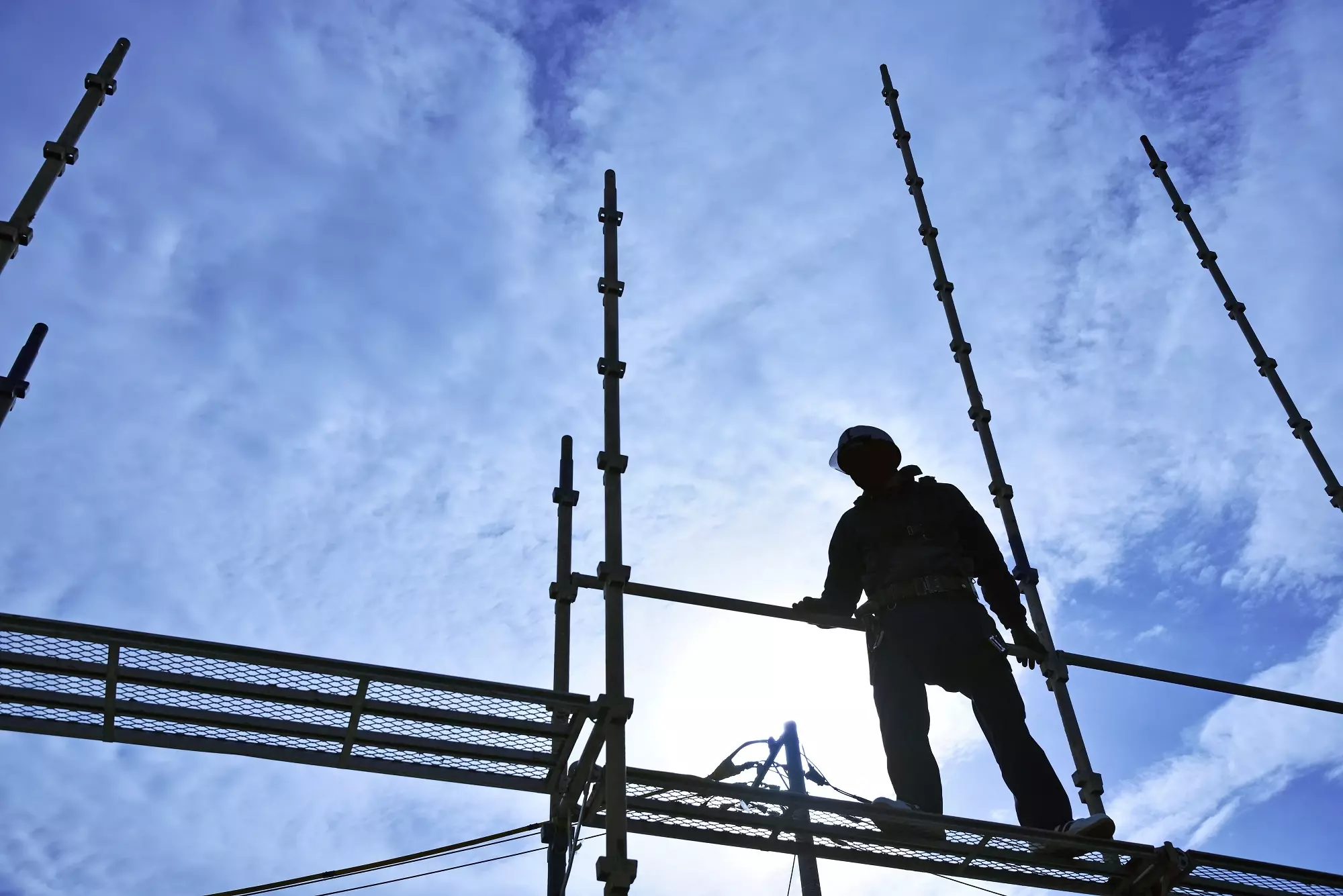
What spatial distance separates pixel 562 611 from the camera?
284 inches

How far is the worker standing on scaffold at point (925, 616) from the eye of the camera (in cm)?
624

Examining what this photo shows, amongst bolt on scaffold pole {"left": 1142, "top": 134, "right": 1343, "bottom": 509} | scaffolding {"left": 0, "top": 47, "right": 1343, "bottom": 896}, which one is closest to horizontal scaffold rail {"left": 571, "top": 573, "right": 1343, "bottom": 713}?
scaffolding {"left": 0, "top": 47, "right": 1343, "bottom": 896}

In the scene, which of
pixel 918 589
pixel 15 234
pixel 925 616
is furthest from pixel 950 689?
pixel 15 234

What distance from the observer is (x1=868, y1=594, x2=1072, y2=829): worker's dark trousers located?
623cm

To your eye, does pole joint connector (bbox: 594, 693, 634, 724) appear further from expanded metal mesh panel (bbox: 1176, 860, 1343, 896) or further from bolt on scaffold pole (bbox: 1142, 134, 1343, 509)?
bolt on scaffold pole (bbox: 1142, 134, 1343, 509)

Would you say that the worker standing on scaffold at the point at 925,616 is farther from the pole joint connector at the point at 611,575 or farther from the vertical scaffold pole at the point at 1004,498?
the pole joint connector at the point at 611,575

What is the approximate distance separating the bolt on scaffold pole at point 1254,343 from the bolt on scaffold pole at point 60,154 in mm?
10524

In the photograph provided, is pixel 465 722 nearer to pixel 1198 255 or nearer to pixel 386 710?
pixel 386 710

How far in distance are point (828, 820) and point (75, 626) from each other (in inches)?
153

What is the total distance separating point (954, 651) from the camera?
21.1 ft

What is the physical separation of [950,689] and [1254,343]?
6.73 metres

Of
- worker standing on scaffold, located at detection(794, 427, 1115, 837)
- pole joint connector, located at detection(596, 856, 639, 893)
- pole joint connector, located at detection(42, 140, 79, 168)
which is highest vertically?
pole joint connector, located at detection(42, 140, 79, 168)

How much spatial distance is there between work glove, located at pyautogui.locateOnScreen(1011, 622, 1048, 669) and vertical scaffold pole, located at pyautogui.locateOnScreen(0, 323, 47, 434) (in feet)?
19.4

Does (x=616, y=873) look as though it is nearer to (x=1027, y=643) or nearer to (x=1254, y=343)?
(x=1027, y=643)
